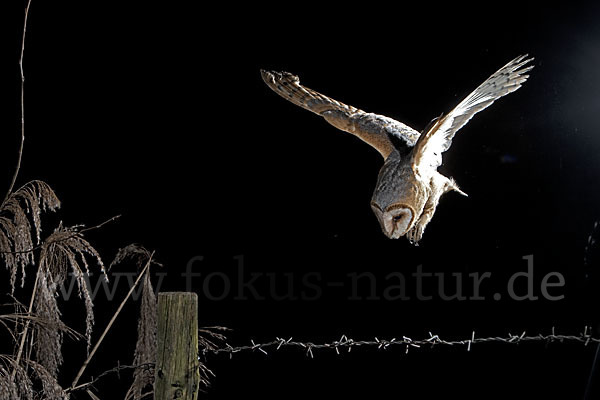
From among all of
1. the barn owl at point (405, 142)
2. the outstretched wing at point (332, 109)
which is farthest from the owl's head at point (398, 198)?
the outstretched wing at point (332, 109)

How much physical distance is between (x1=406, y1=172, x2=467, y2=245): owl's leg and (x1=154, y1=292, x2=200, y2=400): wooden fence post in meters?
1.34

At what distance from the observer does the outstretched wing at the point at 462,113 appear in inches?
85.0

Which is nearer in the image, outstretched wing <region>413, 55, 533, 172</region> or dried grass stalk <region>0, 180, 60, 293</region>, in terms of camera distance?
dried grass stalk <region>0, 180, 60, 293</region>

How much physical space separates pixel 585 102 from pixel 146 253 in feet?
6.79

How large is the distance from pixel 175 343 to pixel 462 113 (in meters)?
1.52

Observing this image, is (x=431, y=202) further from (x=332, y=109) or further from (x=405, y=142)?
(x=332, y=109)

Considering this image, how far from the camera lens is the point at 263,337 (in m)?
2.58

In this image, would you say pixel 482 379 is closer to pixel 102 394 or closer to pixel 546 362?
pixel 546 362

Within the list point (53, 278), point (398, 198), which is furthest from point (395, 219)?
point (53, 278)

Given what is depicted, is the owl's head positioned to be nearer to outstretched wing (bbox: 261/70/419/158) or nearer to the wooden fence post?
outstretched wing (bbox: 261/70/419/158)

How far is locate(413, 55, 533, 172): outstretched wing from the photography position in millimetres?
2160

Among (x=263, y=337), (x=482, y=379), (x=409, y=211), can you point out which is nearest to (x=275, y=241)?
(x=263, y=337)

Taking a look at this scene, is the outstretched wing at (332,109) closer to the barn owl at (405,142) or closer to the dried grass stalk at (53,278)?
the barn owl at (405,142)

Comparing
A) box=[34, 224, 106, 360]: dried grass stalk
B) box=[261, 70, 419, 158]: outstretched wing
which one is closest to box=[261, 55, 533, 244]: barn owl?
box=[261, 70, 419, 158]: outstretched wing
